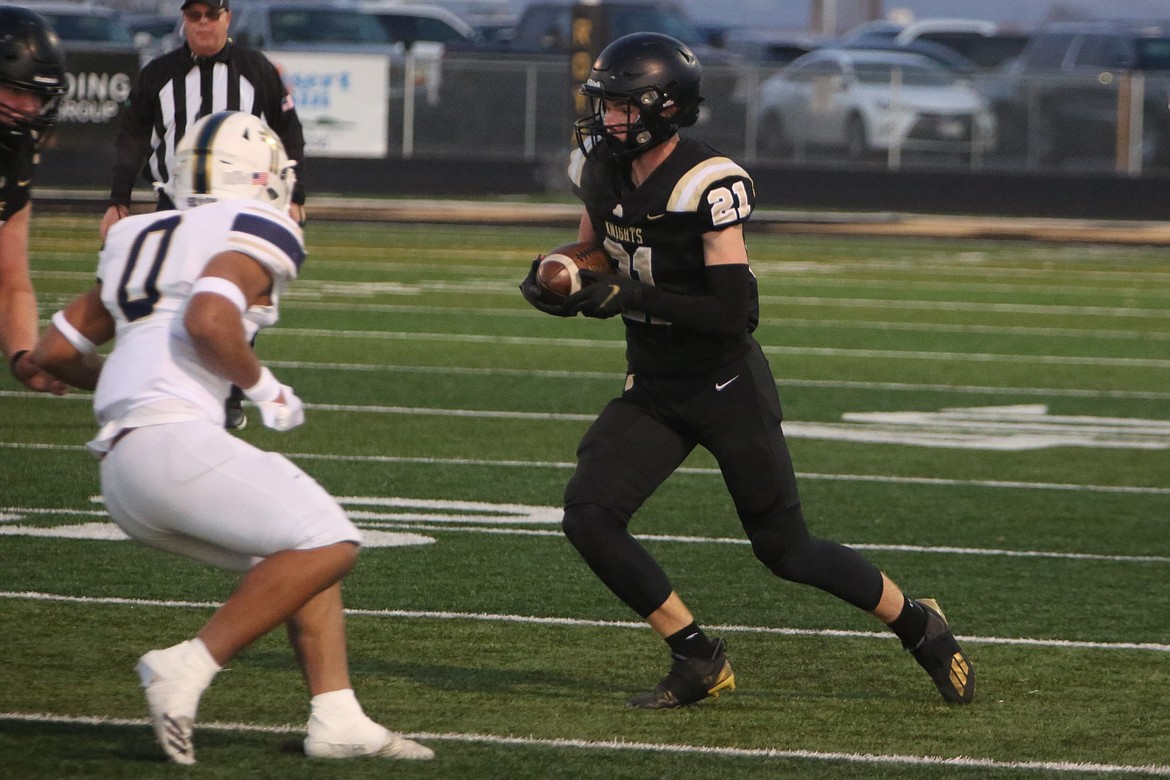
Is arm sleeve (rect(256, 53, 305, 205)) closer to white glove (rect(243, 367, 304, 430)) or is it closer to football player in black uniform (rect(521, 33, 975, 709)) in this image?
football player in black uniform (rect(521, 33, 975, 709))

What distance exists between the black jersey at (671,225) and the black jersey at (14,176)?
4.92 feet

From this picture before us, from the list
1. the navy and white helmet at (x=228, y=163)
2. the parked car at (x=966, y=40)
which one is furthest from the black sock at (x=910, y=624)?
the parked car at (x=966, y=40)

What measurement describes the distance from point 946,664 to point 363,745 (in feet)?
5.06

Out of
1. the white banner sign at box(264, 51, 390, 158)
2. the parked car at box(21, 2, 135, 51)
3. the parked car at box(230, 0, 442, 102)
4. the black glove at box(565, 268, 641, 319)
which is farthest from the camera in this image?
the parked car at box(21, 2, 135, 51)

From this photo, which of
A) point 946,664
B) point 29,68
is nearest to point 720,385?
point 946,664

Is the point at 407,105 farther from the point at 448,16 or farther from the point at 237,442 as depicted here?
the point at 237,442

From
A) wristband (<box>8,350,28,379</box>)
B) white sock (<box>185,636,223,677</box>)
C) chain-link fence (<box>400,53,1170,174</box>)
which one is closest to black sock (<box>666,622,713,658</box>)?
white sock (<box>185,636,223,677</box>)

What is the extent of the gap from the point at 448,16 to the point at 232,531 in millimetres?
29880

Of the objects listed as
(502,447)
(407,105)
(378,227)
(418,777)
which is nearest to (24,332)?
(418,777)

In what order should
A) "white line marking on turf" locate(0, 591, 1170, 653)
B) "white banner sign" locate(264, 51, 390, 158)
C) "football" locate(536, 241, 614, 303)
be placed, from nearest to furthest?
"football" locate(536, 241, 614, 303), "white line marking on turf" locate(0, 591, 1170, 653), "white banner sign" locate(264, 51, 390, 158)

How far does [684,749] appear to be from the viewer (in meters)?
4.65

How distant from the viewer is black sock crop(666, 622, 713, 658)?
5.02 metres

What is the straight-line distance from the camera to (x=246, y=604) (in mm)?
4133

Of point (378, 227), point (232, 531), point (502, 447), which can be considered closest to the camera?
point (232, 531)
